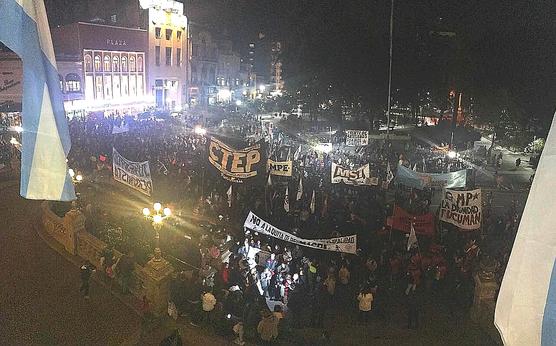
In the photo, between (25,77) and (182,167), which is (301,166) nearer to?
(182,167)

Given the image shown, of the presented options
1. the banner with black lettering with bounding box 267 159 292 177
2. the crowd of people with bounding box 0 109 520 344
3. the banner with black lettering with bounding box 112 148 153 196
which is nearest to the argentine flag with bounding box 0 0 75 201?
the crowd of people with bounding box 0 109 520 344

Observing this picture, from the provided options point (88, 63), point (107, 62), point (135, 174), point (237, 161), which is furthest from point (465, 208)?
point (107, 62)

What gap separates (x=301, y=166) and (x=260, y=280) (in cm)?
1079

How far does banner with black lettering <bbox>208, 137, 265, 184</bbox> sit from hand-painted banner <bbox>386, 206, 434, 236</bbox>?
368 cm

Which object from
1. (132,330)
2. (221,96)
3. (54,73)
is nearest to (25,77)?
(54,73)

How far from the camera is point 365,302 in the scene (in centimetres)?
1043

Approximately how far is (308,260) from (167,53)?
45751 millimetres

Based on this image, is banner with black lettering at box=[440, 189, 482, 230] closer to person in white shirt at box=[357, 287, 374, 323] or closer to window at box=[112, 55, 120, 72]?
person in white shirt at box=[357, 287, 374, 323]

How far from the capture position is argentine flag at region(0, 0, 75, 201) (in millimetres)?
4164

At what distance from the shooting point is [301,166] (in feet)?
72.5

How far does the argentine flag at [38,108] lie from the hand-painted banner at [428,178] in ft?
43.8

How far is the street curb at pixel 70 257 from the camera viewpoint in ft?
35.9

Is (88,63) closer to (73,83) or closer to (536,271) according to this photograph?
(73,83)

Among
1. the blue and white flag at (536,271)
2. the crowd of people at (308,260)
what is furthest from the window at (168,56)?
the blue and white flag at (536,271)
